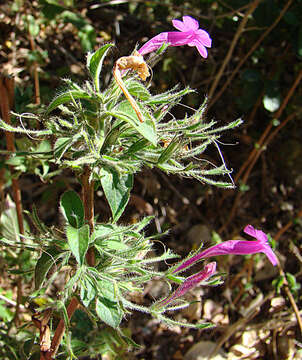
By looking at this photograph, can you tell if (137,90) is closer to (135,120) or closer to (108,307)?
(135,120)

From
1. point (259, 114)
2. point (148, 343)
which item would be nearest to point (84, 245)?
point (148, 343)

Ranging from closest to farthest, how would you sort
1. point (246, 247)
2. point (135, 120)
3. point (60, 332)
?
point (135, 120)
point (246, 247)
point (60, 332)

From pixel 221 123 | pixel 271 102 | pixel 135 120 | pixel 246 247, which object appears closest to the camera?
pixel 135 120

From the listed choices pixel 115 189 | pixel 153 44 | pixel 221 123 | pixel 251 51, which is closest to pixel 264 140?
pixel 221 123

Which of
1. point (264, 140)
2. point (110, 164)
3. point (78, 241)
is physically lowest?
point (264, 140)

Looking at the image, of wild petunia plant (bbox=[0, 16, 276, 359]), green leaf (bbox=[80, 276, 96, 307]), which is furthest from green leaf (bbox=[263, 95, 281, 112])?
green leaf (bbox=[80, 276, 96, 307])

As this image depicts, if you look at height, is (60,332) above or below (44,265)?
below
